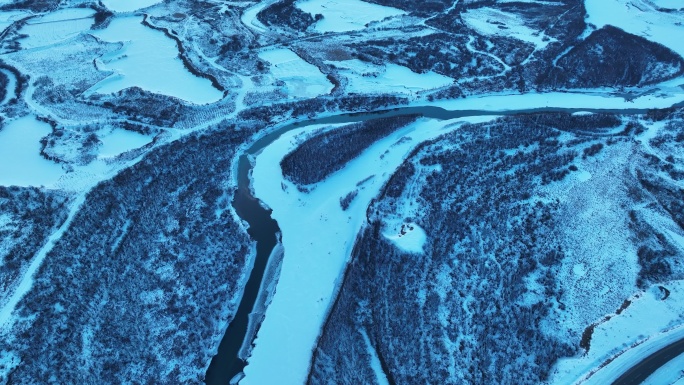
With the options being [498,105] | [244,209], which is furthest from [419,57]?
[244,209]

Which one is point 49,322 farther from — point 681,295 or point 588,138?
point 588,138

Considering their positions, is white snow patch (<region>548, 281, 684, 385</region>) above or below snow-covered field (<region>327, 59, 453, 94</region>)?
below

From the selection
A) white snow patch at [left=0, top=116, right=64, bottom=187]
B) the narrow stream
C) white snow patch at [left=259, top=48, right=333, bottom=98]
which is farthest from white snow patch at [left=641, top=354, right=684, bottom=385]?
white snow patch at [left=0, top=116, right=64, bottom=187]

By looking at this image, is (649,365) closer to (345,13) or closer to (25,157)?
(25,157)

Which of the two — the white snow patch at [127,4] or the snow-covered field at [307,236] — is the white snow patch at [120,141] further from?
the white snow patch at [127,4]

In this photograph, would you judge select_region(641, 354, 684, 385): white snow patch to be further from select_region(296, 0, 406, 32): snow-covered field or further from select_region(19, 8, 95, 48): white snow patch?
select_region(19, 8, 95, 48): white snow patch

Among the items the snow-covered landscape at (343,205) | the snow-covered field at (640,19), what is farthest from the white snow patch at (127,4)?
the snow-covered field at (640,19)

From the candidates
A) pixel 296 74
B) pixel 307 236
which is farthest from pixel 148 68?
pixel 307 236
